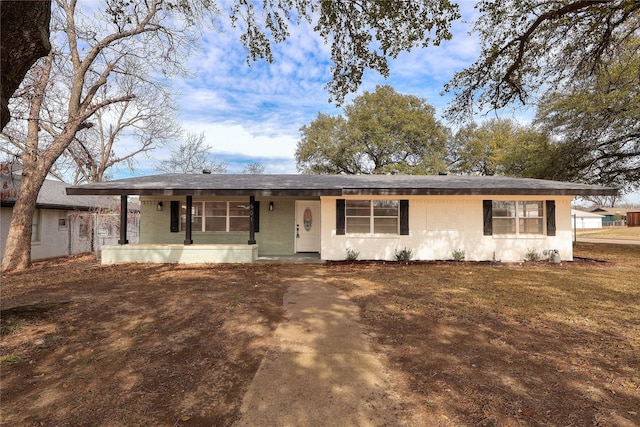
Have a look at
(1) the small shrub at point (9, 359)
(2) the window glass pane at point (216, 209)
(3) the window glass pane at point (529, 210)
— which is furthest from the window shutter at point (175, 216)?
(3) the window glass pane at point (529, 210)

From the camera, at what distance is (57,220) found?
1452cm

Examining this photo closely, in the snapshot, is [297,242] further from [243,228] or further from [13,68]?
[13,68]

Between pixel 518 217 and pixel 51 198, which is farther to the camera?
pixel 51 198

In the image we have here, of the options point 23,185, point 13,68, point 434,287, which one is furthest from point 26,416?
point 23,185

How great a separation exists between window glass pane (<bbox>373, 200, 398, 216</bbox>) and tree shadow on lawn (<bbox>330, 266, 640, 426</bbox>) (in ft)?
15.6

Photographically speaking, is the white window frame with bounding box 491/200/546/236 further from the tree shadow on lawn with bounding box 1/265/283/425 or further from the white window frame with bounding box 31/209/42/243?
the white window frame with bounding box 31/209/42/243

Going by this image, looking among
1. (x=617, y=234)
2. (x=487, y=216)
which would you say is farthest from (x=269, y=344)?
(x=617, y=234)

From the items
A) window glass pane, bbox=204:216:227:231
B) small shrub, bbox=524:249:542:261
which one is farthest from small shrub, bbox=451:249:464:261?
window glass pane, bbox=204:216:227:231

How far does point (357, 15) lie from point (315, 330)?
5879mm

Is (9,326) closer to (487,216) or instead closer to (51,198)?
(487,216)

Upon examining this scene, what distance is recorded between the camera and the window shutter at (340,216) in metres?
10.9

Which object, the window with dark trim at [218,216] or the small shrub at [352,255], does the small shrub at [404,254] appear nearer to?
the small shrub at [352,255]

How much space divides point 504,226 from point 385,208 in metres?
4.43

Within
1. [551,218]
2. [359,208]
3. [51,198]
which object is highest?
[51,198]
